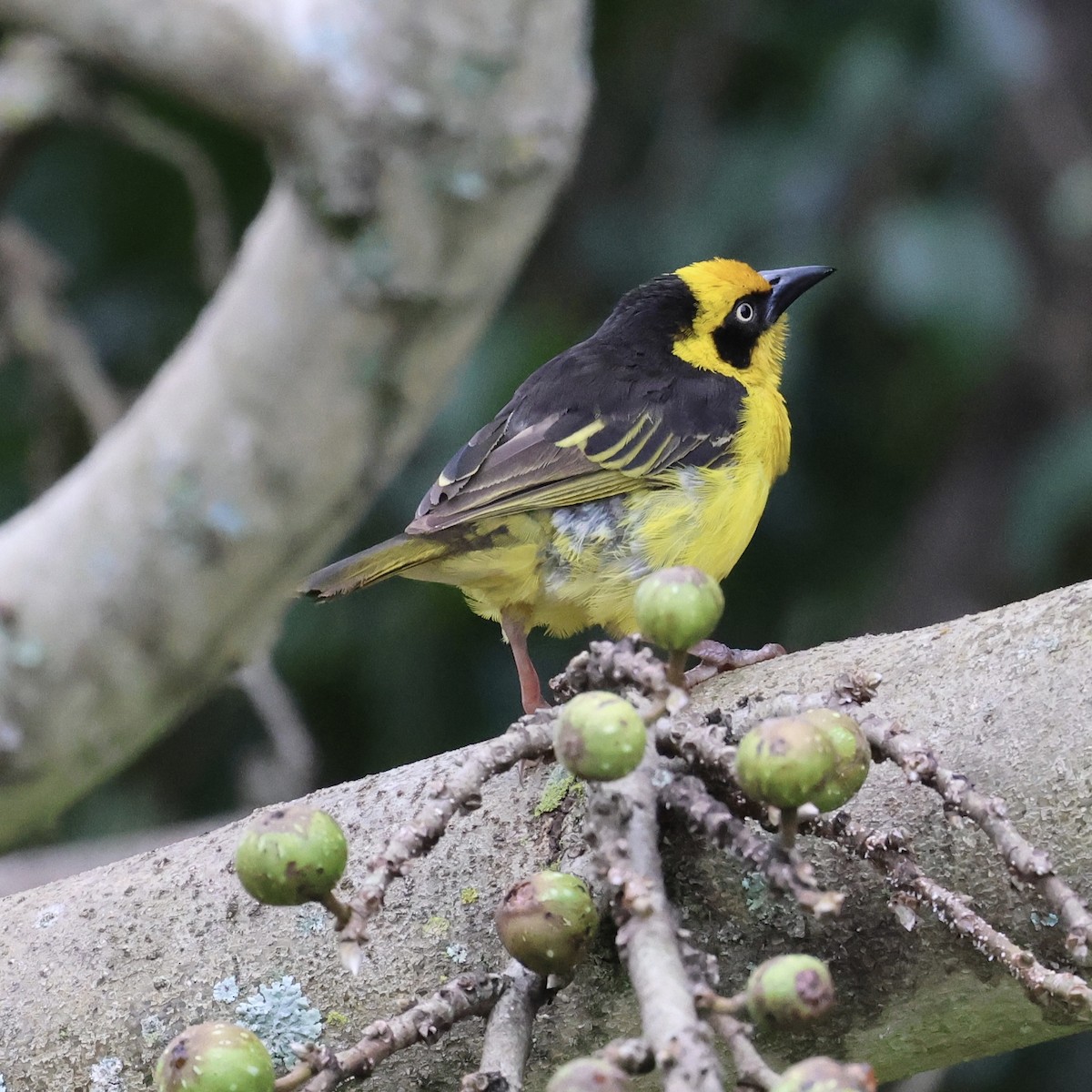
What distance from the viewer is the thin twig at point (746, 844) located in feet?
3.43

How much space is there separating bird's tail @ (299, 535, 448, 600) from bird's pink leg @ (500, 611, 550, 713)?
0.76 feet

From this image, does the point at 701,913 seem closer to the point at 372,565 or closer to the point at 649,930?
the point at 649,930

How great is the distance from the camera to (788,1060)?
1486mm

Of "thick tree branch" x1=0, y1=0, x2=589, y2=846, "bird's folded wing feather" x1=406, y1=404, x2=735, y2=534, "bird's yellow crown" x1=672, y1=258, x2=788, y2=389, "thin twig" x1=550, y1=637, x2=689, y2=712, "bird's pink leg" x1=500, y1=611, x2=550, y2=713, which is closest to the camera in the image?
"thin twig" x1=550, y1=637, x2=689, y2=712

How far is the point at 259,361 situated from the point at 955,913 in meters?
1.58

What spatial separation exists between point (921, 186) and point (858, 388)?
58 centimetres

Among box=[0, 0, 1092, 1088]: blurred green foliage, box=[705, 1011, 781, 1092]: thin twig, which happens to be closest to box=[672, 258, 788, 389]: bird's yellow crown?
box=[0, 0, 1092, 1088]: blurred green foliage

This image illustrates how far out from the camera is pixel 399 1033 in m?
1.20

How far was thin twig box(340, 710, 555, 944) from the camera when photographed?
3.44 feet

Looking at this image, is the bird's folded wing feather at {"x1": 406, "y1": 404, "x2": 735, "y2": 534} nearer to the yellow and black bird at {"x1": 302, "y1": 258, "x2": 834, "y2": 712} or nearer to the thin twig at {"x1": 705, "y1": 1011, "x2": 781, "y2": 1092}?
the yellow and black bird at {"x1": 302, "y1": 258, "x2": 834, "y2": 712}

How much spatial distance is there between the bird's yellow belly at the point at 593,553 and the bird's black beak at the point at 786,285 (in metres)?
0.75

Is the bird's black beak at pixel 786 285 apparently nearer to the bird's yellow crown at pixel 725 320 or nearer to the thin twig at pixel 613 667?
the bird's yellow crown at pixel 725 320

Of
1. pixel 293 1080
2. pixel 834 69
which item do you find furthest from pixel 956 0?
pixel 293 1080

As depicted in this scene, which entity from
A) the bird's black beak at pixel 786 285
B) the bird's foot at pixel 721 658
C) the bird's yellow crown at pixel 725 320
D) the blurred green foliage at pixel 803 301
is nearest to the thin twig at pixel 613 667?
the bird's foot at pixel 721 658
